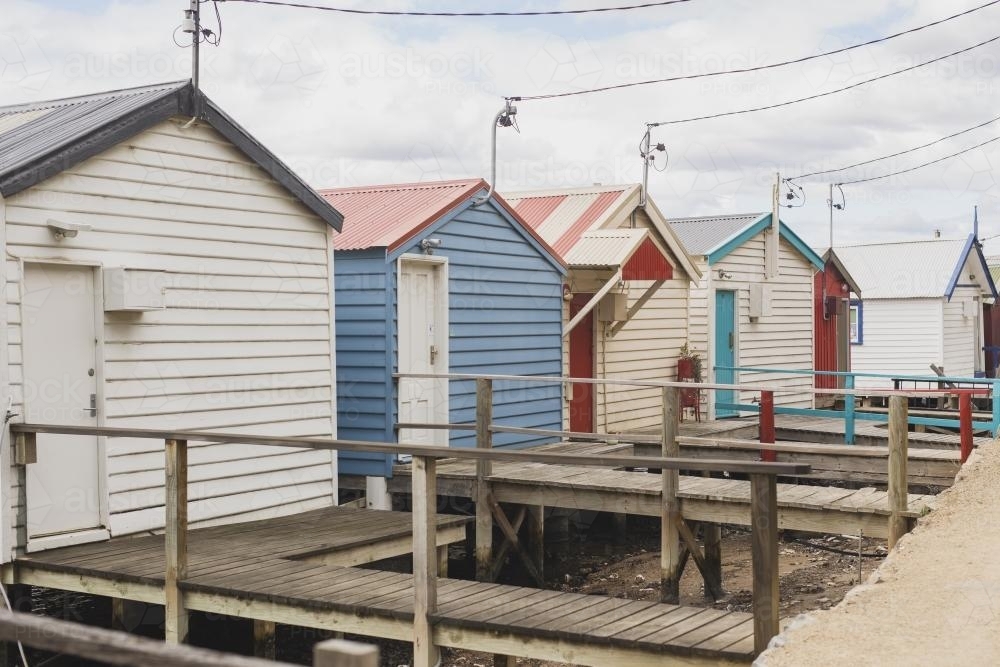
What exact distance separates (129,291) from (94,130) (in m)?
1.21

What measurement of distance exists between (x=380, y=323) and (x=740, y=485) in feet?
13.0

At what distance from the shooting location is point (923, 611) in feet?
21.9


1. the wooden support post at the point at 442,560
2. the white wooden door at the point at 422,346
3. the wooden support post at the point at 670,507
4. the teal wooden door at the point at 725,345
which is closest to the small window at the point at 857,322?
the teal wooden door at the point at 725,345

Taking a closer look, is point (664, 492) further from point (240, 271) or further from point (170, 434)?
point (170, 434)

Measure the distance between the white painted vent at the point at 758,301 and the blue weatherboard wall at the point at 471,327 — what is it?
586 centimetres

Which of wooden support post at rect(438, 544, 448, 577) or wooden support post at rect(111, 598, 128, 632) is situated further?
wooden support post at rect(438, 544, 448, 577)

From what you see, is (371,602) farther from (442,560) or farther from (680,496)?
(680,496)

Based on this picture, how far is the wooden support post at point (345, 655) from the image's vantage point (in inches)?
89.8

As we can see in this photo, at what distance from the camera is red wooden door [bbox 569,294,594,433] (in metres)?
15.8

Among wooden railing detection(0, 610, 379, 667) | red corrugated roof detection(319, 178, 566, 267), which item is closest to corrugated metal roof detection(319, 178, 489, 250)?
red corrugated roof detection(319, 178, 566, 267)

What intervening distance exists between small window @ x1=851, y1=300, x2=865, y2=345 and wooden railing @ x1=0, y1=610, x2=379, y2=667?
89.0 ft

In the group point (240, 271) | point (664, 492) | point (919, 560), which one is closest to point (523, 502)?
point (664, 492)

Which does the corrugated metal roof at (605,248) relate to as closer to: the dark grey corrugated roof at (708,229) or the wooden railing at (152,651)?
the dark grey corrugated roof at (708,229)

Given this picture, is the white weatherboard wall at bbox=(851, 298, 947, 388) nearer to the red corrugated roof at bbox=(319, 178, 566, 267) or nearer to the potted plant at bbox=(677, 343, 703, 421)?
the potted plant at bbox=(677, 343, 703, 421)
